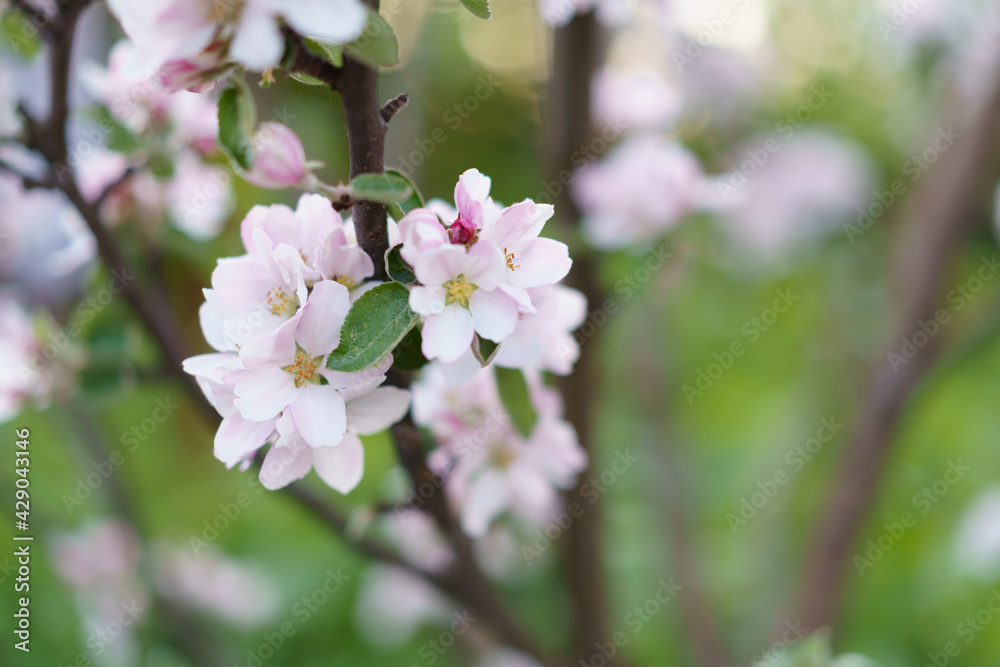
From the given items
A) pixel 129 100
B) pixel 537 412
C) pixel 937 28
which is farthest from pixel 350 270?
pixel 937 28

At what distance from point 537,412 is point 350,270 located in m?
0.27

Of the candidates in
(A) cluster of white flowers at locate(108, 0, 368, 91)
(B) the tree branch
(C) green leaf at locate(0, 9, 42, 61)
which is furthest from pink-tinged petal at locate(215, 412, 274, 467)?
(B) the tree branch

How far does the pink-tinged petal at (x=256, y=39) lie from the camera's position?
0.40 m

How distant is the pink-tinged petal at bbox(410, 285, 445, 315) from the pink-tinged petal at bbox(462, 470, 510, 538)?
390 millimetres

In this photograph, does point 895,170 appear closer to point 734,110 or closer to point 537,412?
point 734,110

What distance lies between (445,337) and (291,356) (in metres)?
0.10

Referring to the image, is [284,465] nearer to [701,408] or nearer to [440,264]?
[440,264]

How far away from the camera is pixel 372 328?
1.59 ft

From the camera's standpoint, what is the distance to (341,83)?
19.9 inches

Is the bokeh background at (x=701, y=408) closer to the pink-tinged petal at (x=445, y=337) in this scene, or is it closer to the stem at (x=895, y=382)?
the stem at (x=895, y=382)

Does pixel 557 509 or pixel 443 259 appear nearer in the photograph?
pixel 443 259

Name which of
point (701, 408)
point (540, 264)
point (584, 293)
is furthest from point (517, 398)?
point (701, 408)

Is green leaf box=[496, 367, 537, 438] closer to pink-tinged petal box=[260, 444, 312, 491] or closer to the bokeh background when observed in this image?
pink-tinged petal box=[260, 444, 312, 491]

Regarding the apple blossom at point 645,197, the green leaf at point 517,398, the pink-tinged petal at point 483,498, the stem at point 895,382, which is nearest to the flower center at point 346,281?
the green leaf at point 517,398
